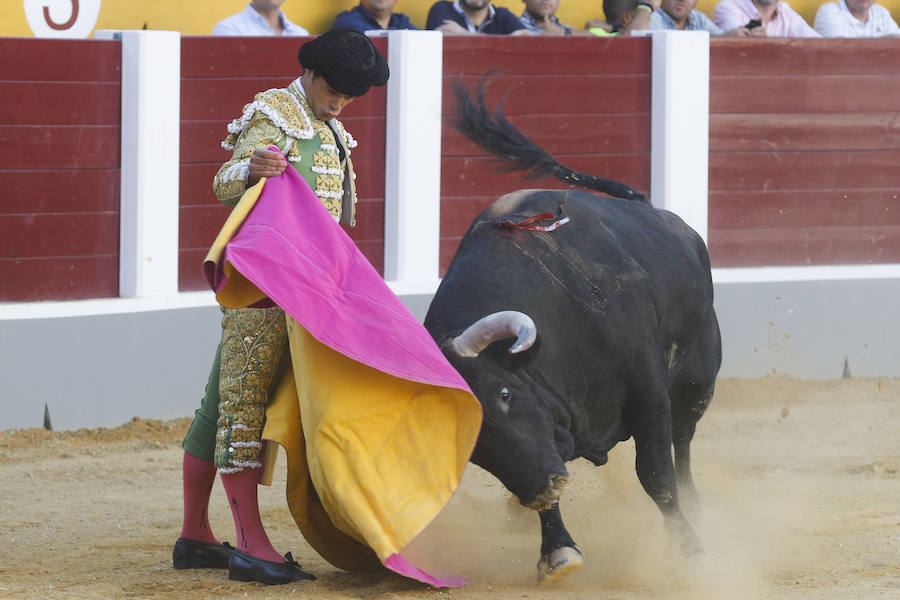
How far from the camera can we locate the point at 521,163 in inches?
164

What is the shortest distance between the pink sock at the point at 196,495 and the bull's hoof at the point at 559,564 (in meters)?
0.79

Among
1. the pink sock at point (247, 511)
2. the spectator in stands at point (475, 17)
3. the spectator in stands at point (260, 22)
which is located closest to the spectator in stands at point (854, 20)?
the spectator in stands at point (475, 17)

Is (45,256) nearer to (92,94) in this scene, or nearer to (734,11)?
(92,94)

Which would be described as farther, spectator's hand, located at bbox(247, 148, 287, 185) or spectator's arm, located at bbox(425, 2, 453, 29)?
spectator's arm, located at bbox(425, 2, 453, 29)

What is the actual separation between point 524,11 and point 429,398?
13.5 ft

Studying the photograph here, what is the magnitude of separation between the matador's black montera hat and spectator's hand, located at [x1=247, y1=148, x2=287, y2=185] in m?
0.20

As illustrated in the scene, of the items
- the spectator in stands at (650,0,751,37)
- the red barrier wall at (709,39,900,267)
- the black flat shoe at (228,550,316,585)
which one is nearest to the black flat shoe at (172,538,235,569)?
the black flat shoe at (228,550,316,585)

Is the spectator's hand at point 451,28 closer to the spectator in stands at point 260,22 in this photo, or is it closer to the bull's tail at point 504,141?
the spectator in stands at point 260,22

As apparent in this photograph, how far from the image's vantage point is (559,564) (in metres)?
3.18

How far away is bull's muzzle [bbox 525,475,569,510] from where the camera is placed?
3.00 metres

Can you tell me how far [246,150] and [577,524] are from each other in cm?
149

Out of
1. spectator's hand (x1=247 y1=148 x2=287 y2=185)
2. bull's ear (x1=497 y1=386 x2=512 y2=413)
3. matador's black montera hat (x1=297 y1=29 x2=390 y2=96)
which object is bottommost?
bull's ear (x1=497 y1=386 x2=512 y2=413)

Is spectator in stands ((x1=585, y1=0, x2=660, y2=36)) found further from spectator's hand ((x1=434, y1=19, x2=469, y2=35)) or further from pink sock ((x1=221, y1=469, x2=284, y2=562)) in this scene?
pink sock ((x1=221, y1=469, x2=284, y2=562))

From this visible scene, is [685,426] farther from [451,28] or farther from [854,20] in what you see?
[854,20]
